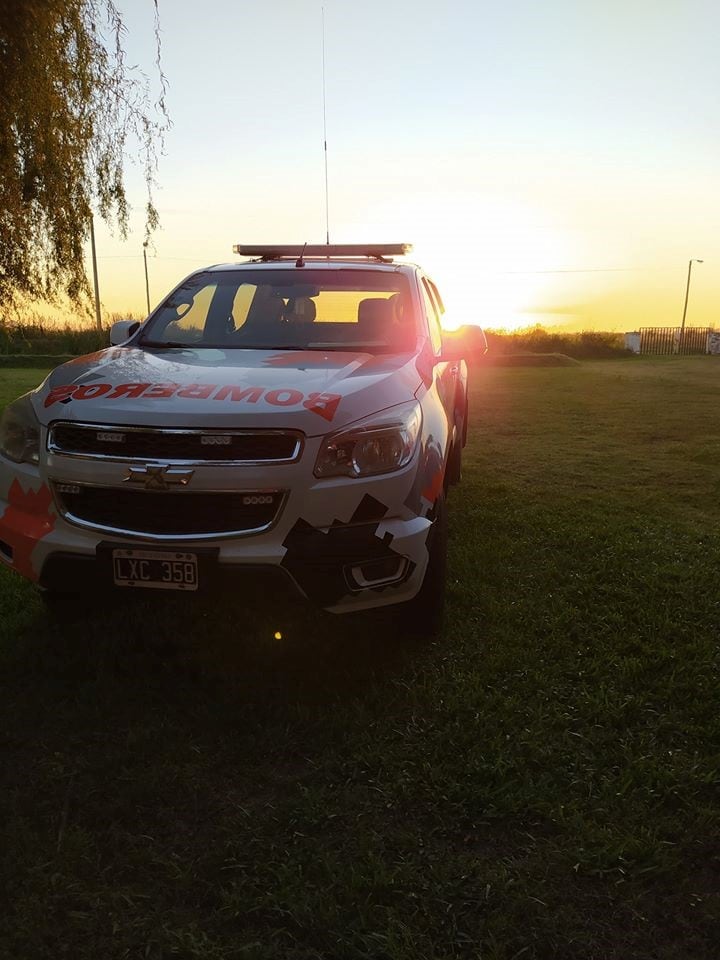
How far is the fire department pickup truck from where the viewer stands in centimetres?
272

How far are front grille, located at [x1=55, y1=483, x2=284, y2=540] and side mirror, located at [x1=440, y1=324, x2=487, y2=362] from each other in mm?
2050

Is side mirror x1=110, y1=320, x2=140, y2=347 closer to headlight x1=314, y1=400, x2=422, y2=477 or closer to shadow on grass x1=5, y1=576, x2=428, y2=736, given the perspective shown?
shadow on grass x1=5, y1=576, x2=428, y2=736

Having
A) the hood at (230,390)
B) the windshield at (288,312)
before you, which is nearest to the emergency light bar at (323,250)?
the windshield at (288,312)

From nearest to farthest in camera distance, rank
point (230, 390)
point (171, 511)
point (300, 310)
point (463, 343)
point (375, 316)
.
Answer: point (171, 511)
point (230, 390)
point (375, 316)
point (300, 310)
point (463, 343)

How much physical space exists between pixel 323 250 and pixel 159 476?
3097mm

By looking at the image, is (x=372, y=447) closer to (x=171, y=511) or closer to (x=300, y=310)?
(x=171, y=511)

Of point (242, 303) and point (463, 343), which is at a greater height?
point (242, 303)

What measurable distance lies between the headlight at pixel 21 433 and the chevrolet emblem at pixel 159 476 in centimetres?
53

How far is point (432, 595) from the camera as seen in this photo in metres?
3.28

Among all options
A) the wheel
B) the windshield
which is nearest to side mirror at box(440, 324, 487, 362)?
the windshield

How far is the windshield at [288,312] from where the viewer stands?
13.1 ft

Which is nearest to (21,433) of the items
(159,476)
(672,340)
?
(159,476)

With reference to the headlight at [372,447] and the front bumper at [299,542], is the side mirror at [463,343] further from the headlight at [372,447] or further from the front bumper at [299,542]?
the front bumper at [299,542]

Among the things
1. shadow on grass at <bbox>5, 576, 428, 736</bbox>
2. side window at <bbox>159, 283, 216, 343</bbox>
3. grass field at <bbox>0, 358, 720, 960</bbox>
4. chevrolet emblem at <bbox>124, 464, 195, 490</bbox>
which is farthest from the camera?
side window at <bbox>159, 283, 216, 343</bbox>
